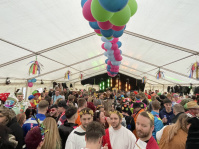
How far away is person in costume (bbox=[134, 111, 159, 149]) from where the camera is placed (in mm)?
1688

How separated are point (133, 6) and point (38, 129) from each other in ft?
9.55

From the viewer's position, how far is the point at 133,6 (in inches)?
120

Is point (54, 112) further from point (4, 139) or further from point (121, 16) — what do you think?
point (121, 16)

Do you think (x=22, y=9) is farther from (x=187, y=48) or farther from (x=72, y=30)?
(x=187, y=48)

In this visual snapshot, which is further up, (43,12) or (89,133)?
(43,12)

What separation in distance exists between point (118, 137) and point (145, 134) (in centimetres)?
61

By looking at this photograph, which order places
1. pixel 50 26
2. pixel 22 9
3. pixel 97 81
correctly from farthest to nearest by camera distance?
pixel 97 81, pixel 50 26, pixel 22 9

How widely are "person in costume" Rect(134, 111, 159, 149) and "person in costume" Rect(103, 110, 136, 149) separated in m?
0.41

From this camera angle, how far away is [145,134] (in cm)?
173

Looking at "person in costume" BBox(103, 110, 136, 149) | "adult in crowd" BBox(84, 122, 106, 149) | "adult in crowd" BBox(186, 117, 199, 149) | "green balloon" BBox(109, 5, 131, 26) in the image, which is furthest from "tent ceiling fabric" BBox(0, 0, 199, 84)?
"adult in crowd" BBox(84, 122, 106, 149)

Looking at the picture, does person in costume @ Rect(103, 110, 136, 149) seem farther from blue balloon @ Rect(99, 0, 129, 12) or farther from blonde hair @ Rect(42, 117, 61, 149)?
blue balloon @ Rect(99, 0, 129, 12)

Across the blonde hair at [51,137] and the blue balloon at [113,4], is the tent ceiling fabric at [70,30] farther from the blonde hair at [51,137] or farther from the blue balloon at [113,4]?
the blonde hair at [51,137]

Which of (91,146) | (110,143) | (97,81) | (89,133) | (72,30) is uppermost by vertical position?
(72,30)

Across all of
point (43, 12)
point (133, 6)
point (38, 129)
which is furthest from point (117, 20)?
point (43, 12)
